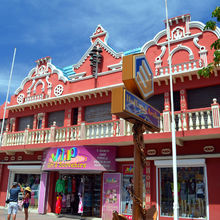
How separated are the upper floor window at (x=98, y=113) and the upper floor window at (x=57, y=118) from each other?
1.98 m

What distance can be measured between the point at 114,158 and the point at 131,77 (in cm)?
842

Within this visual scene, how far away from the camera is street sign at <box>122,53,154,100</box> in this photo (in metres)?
5.39

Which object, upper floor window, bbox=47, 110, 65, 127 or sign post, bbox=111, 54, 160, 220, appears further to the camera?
upper floor window, bbox=47, 110, 65, 127

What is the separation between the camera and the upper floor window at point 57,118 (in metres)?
16.6

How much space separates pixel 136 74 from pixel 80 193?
33.6ft

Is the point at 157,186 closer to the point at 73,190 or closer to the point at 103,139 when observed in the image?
the point at 103,139

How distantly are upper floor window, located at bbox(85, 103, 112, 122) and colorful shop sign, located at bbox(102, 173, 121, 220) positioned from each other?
3.30 metres

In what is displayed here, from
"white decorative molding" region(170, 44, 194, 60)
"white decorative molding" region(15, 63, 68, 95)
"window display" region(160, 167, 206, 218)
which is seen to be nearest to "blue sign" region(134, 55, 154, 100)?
"window display" region(160, 167, 206, 218)

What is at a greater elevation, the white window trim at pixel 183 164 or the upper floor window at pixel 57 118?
the upper floor window at pixel 57 118

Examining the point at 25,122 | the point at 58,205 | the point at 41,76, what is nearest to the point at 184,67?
the point at 58,205

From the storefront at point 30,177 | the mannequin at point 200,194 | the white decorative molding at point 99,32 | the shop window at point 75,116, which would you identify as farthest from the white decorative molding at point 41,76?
the mannequin at point 200,194

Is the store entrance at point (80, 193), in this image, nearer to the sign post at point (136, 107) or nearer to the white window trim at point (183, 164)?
the white window trim at point (183, 164)

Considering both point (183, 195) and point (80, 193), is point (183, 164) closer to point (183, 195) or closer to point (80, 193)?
point (183, 195)

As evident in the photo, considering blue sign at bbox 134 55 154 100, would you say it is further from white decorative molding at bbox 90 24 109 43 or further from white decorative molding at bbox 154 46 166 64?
white decorative molding at bbox 90 24 109 43
